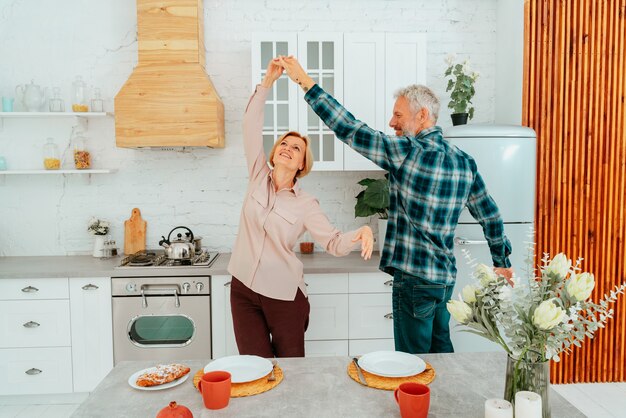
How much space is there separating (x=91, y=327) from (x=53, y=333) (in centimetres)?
25

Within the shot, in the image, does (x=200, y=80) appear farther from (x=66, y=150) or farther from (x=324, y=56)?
(x=66, y=150)

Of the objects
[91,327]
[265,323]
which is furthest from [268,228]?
[91,327]

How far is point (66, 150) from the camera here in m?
3.85

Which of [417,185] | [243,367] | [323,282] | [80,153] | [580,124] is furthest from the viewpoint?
[80,153]

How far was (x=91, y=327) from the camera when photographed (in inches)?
128

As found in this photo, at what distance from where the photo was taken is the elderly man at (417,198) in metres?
2.18

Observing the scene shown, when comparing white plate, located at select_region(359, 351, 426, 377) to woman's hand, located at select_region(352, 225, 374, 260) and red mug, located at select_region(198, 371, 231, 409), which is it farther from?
red mug, located at select_region(198, 371, 231, 409)

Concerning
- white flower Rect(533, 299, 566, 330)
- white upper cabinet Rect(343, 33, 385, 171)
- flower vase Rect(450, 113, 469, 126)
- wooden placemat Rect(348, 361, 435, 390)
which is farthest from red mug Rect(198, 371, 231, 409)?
flower vase Rect(450, 113, 469, 126)

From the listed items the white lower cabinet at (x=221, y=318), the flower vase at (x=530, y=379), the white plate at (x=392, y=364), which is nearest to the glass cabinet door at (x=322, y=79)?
the white lower cabinet at (x=221, y=318)

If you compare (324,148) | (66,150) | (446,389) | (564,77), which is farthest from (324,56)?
(446,389)

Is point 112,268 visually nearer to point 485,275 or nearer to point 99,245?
point 99,245

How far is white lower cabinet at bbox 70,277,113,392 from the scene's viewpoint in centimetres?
325

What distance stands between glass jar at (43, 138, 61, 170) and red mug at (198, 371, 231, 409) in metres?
2.85

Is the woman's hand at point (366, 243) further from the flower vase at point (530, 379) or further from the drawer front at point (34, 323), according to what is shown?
the drawer front at point (34, 323)
